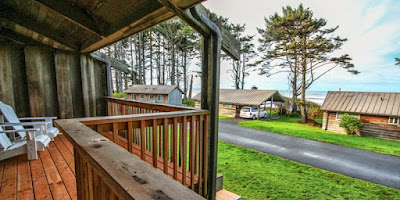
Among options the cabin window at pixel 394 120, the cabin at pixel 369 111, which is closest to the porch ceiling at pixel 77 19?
the cabin at pixel 369 111

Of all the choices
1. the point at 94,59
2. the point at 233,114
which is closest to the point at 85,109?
the point at 94,59

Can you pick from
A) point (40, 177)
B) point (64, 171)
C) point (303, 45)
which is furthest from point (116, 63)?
point (303, 45)

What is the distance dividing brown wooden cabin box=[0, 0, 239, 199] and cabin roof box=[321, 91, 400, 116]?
13956 mm

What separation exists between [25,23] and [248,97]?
17.8 meters

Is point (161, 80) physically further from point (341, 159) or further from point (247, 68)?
point (341, 159)

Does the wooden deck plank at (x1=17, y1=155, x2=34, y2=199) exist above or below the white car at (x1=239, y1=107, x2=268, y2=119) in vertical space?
above

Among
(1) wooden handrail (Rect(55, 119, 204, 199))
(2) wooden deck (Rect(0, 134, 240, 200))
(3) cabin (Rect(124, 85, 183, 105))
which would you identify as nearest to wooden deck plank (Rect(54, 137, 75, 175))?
(2) wooden deck (Rect(0, 134, 240, 200))

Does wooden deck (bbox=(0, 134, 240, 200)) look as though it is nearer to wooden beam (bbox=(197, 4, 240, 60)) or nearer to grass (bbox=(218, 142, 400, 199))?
wooden beam (bbox=(197, 4, 240, 60))

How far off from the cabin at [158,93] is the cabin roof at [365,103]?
47.6 feet

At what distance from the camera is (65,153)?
9.40 feet

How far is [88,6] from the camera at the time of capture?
261 centimetres

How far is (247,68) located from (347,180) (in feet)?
73.6

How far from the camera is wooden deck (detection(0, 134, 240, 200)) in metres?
1.79

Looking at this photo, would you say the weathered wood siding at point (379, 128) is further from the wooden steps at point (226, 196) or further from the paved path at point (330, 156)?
the wooden steps at point (226, 196)
